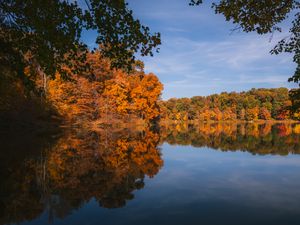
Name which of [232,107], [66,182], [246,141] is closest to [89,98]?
[246,141]

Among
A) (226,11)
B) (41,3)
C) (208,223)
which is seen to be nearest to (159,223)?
(208,223)

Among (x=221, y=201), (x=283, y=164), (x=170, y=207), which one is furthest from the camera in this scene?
(x=283, y=164)

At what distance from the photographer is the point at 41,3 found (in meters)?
5.99

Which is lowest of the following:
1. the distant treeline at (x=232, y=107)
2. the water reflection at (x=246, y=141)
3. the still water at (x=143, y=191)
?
the still water at (x=143, y=191)

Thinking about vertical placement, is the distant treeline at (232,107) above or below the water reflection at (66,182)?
above

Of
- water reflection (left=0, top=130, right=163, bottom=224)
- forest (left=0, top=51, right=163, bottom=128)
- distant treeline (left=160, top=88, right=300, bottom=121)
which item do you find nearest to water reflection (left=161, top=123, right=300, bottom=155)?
water reflection (left=0, top=130, right=163, bottom=224)

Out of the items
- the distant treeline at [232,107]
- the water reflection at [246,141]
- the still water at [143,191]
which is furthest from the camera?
the distant treeline at [232,107]

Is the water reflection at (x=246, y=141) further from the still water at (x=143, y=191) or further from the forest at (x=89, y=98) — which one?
the forest at (x=89, y=98)

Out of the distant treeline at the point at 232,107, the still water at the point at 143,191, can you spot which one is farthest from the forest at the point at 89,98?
the distant treeline at the point at 232,107

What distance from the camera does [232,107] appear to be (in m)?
139

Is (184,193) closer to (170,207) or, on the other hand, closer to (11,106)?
(170,207)

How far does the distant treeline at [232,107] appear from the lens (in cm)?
12888

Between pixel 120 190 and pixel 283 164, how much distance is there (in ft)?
28.1

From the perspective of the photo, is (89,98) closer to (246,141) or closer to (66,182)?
(246,141)
